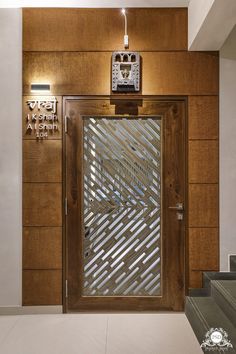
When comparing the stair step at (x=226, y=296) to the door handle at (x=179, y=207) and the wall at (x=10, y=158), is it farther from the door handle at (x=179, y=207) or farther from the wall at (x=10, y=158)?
the wall at (x=10, y=158)

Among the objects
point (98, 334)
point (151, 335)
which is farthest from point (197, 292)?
point (98, 334)

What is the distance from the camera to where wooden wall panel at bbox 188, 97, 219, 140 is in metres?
3.92

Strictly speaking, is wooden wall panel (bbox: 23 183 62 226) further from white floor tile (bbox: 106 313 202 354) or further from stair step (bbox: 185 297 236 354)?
stair step (bbox: 185 297 236 354)

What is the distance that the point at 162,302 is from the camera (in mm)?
3943

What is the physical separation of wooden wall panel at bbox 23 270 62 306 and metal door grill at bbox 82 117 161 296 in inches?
11.4

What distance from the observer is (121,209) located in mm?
3973

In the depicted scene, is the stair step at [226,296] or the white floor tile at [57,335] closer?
the stair step at [226,296]

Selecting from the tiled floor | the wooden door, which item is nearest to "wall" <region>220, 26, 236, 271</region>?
the wooden door

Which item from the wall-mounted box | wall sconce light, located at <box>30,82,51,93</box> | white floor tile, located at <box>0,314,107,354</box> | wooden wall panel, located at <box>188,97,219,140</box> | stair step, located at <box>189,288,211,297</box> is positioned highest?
the wall-mounted box

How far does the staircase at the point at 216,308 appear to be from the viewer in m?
2.82

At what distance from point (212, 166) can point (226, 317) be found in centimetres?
155

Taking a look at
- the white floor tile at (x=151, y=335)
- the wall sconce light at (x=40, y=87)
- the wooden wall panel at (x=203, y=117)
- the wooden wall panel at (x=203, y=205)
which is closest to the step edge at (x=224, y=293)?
the white floor tile at (x=151, y=335)

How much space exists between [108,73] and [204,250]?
2.10 m

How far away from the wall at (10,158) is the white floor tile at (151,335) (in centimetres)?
113
